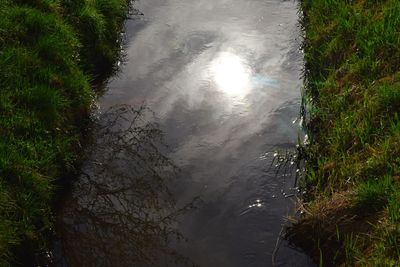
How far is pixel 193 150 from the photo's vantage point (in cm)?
714

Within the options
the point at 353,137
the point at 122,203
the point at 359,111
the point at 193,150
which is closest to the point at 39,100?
the point at 122,203

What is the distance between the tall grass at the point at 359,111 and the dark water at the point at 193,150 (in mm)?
497

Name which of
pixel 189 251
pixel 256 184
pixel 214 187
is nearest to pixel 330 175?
pixel 256 184

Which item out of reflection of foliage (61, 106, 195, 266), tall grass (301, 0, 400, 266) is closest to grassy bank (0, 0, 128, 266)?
reflection of foliage (61, 106, 195, 266)

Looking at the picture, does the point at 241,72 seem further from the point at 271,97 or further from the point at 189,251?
the point at 189,251

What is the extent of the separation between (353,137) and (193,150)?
2212 millimetres

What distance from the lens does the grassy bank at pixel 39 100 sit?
5.39 metres

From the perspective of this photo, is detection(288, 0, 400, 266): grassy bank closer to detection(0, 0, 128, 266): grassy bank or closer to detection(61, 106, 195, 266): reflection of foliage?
detection(61, 106, 195, 266): reflection of foliage

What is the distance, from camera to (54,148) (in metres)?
6.37

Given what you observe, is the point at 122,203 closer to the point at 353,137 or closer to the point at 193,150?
the point at 193,150

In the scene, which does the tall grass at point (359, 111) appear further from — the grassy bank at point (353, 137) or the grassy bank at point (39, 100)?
the grassy bank at point (39, 100)

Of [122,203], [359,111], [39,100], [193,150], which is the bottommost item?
[122,203]

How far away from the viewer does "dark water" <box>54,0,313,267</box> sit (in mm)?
5738

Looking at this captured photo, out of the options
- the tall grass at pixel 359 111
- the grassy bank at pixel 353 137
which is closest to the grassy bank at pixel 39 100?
the grassy bank at pixel 353 137
